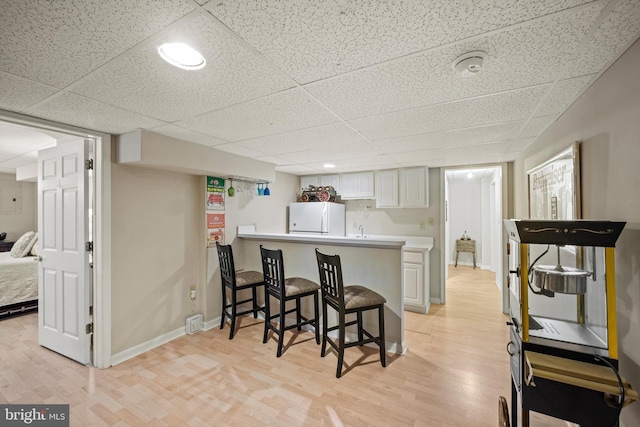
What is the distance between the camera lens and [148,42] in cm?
111

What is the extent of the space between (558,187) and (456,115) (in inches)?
35.6

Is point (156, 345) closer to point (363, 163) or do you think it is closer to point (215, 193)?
point (215, 193)

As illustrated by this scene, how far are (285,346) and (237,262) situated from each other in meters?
1.34

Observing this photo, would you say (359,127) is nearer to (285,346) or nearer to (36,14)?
(36,14)

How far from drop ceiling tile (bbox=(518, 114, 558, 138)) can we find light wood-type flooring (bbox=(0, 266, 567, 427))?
2.13 metres

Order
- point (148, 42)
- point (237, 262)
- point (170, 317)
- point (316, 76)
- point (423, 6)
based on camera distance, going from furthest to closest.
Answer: point (237, 262), point (170, 317), point (316, 76), point (148, 42), point (423, 6)

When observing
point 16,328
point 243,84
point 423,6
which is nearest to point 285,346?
point 243,84

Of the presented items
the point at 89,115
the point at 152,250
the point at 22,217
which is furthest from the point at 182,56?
the point at 22,217

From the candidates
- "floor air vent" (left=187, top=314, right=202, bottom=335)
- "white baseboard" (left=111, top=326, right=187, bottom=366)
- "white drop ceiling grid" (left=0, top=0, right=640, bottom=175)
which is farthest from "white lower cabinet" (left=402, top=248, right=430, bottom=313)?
"white baseboard" (left=111, top=326, right=187, bottom=366)

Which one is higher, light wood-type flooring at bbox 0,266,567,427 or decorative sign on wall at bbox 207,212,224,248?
decorative sign on wall at bbox 207,212,224,248

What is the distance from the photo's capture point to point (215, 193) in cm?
331

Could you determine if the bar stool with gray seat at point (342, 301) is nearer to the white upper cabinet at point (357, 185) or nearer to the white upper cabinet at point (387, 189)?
the white upper cabinet at point (387, 189)

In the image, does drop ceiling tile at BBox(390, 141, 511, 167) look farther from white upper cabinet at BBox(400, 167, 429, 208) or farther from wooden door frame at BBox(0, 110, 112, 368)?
wooden door frame at BBox(0, 110, 112, 368)

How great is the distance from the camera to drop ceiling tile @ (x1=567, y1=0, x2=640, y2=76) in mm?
938
